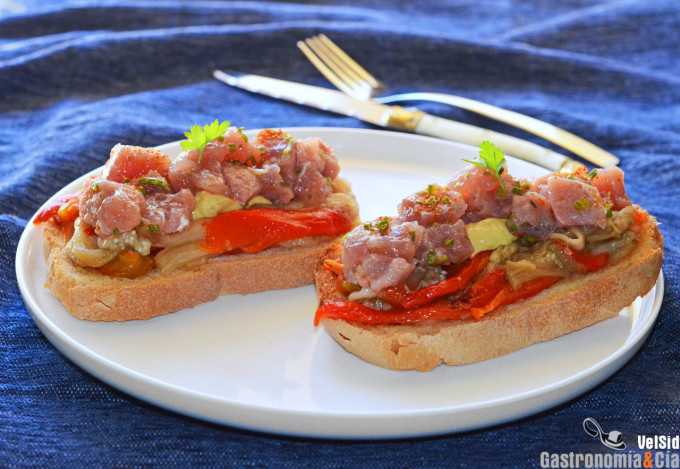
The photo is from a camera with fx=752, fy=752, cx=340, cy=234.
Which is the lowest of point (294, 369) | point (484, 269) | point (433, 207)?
point (294, 369)

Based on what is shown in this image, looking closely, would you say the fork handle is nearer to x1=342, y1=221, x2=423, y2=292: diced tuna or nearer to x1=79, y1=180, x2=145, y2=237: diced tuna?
x1=342, y1=221, x2=423, y2=292: diced tuna

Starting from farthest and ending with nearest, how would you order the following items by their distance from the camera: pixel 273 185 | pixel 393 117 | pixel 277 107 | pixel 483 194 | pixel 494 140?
pixel 277 107 → pixel 393 117 → pixel 494 140 → pixel 273 185 → pixel 483 194

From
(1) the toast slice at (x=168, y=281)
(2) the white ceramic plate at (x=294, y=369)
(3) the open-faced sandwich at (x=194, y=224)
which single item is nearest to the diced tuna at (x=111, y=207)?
(3) the open-faced sandwich at (x=194, y=224)

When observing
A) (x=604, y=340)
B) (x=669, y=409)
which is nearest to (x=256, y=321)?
(x=604, y=340)

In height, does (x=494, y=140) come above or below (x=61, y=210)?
above

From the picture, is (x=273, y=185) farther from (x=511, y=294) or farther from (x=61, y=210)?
(x=511, y=294)

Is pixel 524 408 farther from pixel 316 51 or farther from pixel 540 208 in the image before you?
pixel 316 51

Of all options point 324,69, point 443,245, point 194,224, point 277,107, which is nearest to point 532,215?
point 443,245

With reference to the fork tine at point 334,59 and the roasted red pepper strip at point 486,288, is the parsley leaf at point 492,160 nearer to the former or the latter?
the roasted red pepper strip at point 486,288
